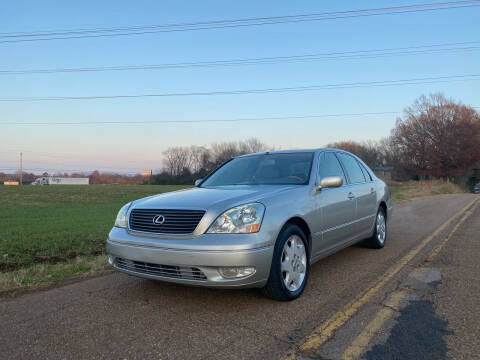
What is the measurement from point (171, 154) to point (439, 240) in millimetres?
94953

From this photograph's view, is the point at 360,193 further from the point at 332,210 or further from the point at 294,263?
the point at 294,263

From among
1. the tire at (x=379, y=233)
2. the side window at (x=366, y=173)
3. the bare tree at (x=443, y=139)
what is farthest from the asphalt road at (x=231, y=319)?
the bare tree at (x=443, y=139)

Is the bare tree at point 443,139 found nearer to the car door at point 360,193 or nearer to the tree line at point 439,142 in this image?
the tree line at point 439,142

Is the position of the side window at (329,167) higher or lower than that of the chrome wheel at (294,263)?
higher

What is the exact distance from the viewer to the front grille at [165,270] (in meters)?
3.12

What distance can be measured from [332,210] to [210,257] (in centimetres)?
192

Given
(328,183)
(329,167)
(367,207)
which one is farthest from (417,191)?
(328,183)

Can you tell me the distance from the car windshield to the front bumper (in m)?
1.33

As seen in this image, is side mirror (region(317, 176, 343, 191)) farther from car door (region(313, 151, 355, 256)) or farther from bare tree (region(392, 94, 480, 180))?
A: bare tree (region(392, 94, 480, 180))

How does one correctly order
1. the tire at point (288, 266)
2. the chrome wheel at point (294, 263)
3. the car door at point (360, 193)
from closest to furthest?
the tire at point (288, 266) < the chrome wheel at point (294, 263) < the car door at point (360, 193)

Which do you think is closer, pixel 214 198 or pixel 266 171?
pixel 214 198

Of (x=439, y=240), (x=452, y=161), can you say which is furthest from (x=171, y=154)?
(x=439, y=240)

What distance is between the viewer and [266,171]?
183 inches

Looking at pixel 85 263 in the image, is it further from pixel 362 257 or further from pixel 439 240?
pixel 439 240
